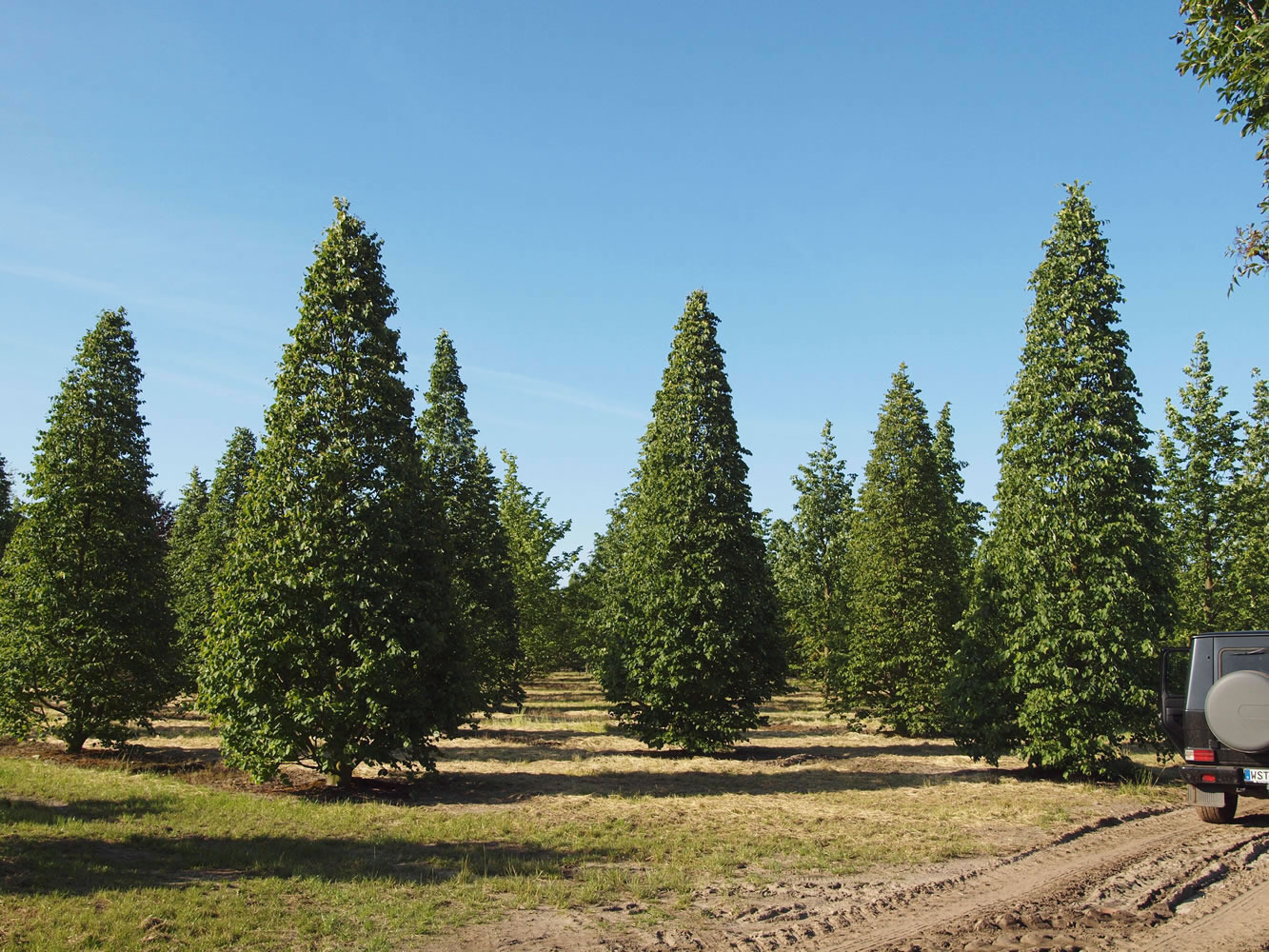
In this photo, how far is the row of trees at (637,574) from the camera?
1563 cm

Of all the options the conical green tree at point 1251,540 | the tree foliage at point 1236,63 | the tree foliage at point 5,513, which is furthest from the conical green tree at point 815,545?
the tree foliage at point 5,513

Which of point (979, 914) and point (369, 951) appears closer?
point (369, 951)

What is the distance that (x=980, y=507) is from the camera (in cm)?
4231

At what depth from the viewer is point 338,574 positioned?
613 inches

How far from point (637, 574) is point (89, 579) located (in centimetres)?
1422

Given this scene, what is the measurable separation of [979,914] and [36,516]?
22.3 m

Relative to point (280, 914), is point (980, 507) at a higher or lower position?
higher

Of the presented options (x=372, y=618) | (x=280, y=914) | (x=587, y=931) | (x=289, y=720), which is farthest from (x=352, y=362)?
(x=587, y=931)

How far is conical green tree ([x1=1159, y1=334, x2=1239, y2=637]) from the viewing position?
3123cm

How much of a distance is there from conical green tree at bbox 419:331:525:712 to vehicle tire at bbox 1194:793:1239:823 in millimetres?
22589

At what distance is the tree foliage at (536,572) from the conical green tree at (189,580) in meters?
15.1

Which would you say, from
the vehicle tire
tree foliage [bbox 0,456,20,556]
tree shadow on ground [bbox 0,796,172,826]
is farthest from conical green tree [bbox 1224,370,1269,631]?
tree foliage [bbox 0,456,20,556]

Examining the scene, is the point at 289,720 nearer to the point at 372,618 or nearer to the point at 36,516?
the point at 372,618

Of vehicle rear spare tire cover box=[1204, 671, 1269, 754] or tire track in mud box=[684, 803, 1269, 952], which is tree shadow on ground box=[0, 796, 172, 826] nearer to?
tire track in mud box=[684, 803, 1269, 952]
